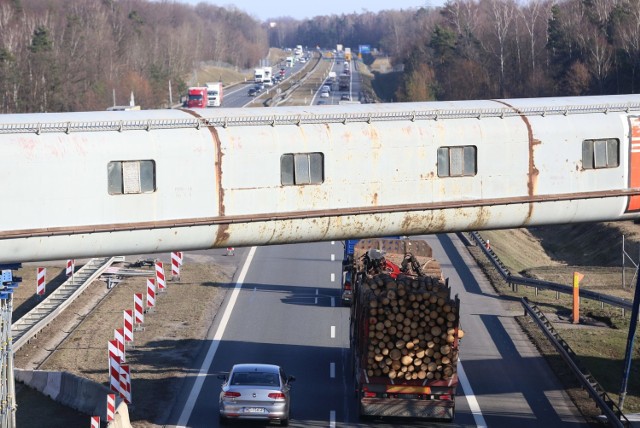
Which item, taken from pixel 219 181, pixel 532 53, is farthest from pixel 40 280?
pixel 532 53

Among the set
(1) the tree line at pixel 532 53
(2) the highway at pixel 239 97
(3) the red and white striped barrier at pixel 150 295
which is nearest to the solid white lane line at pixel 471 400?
(3) the red and white striped barrier at pixel 150 295

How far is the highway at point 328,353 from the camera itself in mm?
23016

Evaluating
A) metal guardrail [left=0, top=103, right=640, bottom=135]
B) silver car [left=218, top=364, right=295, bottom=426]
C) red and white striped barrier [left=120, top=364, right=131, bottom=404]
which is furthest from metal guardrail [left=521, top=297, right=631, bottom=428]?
red and white striped barrier [left=120, top=364, right=131, bottom=404]

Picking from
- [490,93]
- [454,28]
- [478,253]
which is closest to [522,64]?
[490,93]

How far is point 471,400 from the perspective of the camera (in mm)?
24094

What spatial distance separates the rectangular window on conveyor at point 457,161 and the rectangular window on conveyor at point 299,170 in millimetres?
2385

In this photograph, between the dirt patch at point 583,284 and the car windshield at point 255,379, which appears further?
the dirt patch at point 583,284

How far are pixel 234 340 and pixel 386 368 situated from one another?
850 cm

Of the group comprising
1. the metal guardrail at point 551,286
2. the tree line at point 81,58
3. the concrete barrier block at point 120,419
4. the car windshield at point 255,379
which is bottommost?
the concrete barrier block at point 120,419

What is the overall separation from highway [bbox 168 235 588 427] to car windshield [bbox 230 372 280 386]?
3.21ft

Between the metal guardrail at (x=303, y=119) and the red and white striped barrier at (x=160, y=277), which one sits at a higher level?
the metal guardrail at (x=303, y=119)

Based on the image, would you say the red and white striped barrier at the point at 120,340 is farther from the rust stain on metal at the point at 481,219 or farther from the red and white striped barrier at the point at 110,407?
the rust stain on metal at the point at 481,219

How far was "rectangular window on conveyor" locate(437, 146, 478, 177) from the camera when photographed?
65.7ft

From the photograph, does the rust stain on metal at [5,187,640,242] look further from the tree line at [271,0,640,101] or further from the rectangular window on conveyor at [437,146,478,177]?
the tree line at [271,0,640,101]
